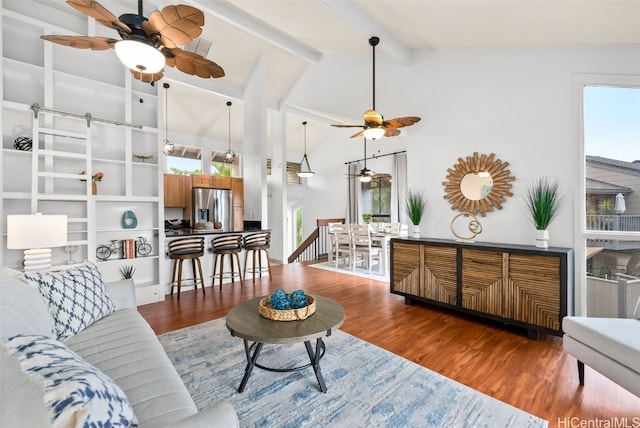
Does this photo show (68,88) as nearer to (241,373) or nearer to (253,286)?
(253,286)

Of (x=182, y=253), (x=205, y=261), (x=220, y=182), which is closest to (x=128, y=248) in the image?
(x=182, y=253)

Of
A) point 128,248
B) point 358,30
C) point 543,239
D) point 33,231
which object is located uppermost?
point 358,30

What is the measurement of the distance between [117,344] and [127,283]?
893 mm

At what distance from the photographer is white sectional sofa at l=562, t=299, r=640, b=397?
1593 mm

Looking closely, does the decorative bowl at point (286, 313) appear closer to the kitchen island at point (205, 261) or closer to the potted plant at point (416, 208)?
the potted plant at point (416, 208)

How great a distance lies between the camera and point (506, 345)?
102 inches

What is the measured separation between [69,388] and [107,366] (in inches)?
36.8

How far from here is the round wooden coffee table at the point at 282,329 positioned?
170 cm

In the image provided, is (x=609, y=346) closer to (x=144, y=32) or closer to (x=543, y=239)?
(x=543, y=239)

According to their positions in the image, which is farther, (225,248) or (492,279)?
(225,248)

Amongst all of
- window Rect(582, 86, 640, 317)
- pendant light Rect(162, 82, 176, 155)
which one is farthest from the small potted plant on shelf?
window Rect(582, 86, 640, 317)

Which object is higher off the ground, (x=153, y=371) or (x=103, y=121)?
(x=103, y=121)

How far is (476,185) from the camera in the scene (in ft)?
11.7

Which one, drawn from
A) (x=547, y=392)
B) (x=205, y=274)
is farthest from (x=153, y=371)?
(x=205, y=274)
